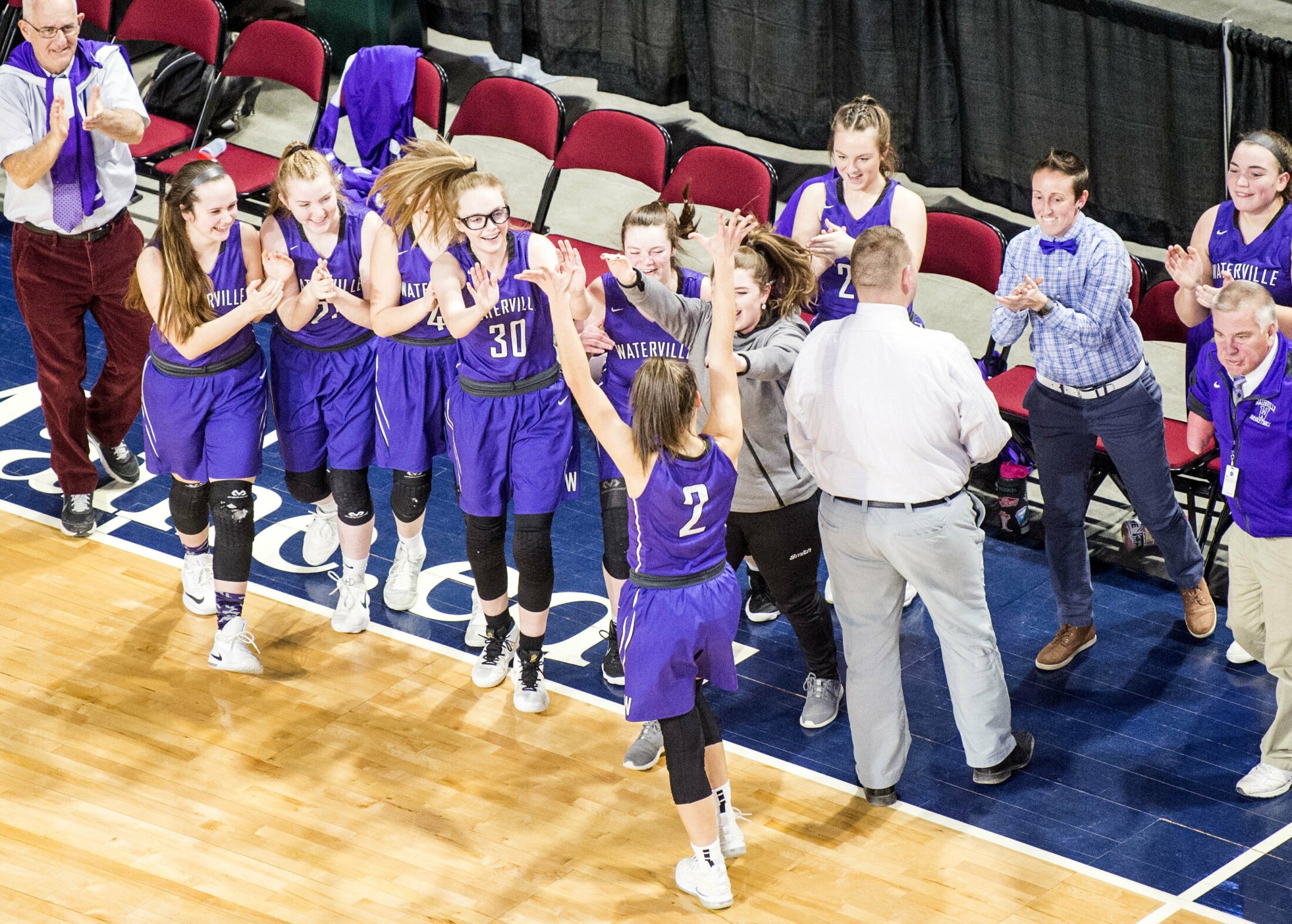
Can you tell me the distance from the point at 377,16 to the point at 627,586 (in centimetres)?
661

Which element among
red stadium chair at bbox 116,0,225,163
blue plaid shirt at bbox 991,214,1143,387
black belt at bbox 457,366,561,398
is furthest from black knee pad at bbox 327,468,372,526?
red stadium chair at bbox 116,0,225,163

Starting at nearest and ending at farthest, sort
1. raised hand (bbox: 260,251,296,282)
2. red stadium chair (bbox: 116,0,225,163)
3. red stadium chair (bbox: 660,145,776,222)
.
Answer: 1. raised hand (bbox: 260,251,296,282)
2. red stadium chair (bbox: 660,145,776,222)
3. red stadium chair (bbox: 116,0,225,163)

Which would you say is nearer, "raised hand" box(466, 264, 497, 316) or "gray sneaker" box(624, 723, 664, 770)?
"raised hand" box(466, 264, 497, 316)

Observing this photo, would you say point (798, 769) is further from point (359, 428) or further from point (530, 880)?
point (359, 428)

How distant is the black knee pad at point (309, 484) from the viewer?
21.1 ft

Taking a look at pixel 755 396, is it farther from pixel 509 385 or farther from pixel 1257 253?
pixel 1257 253

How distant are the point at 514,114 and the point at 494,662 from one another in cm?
346

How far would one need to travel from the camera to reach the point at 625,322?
5.55m

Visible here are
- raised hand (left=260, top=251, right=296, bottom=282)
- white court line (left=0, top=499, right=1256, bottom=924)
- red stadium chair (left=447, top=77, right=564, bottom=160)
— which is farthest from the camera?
red stadium chair (left=447, top=77, right=564, bottom=160)

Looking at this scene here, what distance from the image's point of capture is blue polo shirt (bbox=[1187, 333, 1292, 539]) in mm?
5082

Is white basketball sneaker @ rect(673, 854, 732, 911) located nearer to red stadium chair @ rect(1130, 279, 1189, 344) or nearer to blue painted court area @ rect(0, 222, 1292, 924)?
blue painted court area @ rect(0, 222, 1292, 924)

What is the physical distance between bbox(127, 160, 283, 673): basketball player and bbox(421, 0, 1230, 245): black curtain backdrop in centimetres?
414

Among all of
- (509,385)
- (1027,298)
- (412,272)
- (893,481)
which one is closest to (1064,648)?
(1027,298)

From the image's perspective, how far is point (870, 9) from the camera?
8.84 meters
